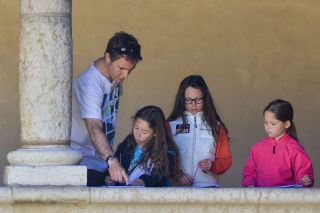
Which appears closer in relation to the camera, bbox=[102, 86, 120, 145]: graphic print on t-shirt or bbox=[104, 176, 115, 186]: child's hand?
bbox=[104, 176, 115, 186]: child's hand

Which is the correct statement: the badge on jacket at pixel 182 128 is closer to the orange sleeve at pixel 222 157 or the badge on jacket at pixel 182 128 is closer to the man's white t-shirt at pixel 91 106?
the orange sleeve at pixel 222 157

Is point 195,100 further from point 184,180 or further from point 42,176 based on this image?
point 42,176

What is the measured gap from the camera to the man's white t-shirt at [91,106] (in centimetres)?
882

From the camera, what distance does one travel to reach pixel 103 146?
859 cm

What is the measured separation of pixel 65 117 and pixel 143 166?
1.95 feet

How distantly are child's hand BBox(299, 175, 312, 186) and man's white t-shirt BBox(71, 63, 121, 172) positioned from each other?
3.93 feet

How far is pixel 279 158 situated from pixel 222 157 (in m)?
0.40

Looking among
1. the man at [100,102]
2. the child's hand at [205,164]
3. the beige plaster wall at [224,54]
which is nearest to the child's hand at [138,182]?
the man at [100,102]

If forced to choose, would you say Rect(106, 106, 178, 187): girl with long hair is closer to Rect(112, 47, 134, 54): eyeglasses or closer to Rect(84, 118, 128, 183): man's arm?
Rect(84, 118, 128, 183): man's arm

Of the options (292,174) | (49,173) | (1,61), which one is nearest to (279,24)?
(1,61)

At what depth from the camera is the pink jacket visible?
8.85 meters

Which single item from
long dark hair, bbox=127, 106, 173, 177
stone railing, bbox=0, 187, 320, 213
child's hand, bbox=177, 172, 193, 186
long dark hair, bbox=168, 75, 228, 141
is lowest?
stone railing, bbox=0, 187, 320, 213

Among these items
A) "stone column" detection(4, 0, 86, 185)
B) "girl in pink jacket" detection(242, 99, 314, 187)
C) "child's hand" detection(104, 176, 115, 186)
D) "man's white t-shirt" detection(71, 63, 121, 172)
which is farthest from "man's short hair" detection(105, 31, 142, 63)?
"girl in pink jacket" detection(242, 99, 314, 187)

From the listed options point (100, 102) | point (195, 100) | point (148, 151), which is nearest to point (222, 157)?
point (195, 100)
